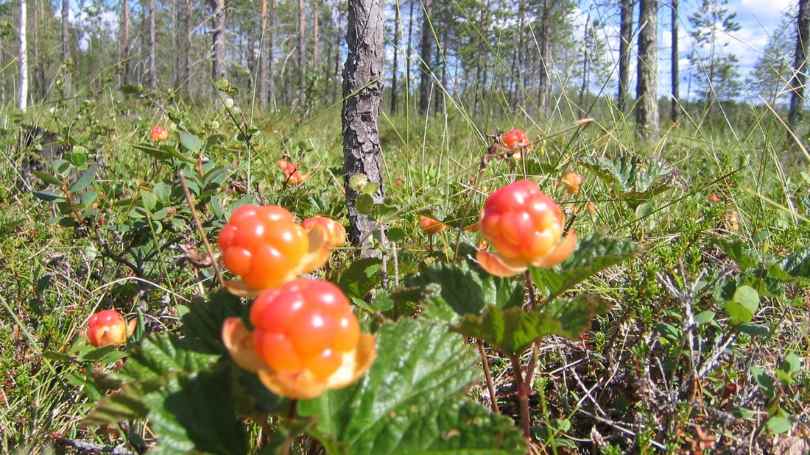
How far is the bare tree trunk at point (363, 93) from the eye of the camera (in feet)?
5.23

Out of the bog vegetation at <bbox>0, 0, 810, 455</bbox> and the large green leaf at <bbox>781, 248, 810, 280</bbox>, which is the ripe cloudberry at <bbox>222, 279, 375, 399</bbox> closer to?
the bog vegetation at <bbox>0, 0, 810, 455</bbox>

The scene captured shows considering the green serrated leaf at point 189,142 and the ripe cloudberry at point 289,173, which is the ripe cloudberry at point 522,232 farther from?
the ripe cloudberry at point 289,173

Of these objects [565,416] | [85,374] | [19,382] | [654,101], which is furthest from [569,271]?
[654,101]

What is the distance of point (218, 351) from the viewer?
747mm

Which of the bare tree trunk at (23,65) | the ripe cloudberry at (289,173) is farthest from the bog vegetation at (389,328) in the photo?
the bare tree trunk at (23,65)

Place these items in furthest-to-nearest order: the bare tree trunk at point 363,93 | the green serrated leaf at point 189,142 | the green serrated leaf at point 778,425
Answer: the bare tree trunk at point 363,93 < the green serrated leaf at point 189,142 < the green serrated leaf at point 778,425

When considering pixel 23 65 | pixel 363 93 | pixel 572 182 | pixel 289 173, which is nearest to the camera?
pixel 363 93

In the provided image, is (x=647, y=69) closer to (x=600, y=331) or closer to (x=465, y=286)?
(x=600, y=331)

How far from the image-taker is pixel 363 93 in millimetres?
1624

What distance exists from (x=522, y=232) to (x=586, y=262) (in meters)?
0.18

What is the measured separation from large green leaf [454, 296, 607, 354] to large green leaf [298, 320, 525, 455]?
0.06 metres

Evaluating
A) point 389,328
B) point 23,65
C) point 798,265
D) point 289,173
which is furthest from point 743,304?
point 23,65

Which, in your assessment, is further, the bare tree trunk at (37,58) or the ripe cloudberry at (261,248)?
the bare tree trunk at (37,58)

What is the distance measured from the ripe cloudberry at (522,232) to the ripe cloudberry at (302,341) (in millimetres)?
294
